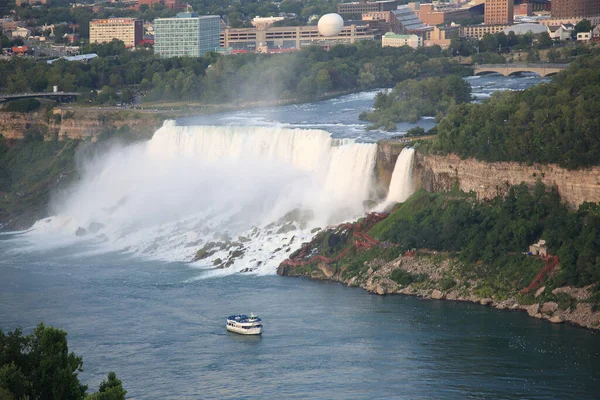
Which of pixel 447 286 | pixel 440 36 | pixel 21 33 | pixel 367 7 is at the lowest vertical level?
pixel 447 286

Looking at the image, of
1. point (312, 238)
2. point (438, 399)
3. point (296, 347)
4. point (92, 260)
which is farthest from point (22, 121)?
point (438, 399)

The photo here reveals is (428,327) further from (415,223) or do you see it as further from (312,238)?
(312,238)

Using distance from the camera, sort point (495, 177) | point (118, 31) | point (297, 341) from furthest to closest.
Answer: point (118, 31) → point (495, 177) → point (297, 341)

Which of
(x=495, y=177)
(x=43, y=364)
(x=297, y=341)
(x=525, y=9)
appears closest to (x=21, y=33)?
(x=525, y=9)

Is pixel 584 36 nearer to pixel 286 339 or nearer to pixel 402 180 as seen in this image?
pixel 402 180

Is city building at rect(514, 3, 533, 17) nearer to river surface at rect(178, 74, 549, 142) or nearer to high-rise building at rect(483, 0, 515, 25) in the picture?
high-rise building at rect(483, 0, 515, 25)

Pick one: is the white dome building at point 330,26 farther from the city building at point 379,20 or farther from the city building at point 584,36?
the city building at point 584,36

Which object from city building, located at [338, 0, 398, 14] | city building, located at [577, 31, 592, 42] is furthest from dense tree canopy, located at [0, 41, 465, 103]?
city building, located at [338, 0, 398, 14]

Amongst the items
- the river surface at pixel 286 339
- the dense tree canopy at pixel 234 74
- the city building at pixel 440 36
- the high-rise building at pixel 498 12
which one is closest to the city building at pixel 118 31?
the dense tree canopy at pixel 234 74
